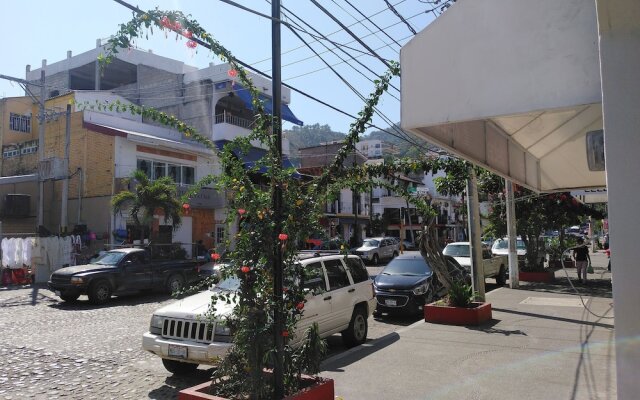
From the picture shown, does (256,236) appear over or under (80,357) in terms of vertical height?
over

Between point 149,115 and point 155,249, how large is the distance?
42.6 feet

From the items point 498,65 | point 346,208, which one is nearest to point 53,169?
point 498,65

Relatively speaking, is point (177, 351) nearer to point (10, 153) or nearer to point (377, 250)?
point (377, 250)

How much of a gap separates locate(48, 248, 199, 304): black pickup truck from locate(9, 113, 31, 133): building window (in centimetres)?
2088

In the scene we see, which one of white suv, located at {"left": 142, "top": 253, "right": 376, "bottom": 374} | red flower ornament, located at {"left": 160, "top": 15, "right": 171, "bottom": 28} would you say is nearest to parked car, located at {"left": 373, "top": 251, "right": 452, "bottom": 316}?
white suv, located at {"left": 142, "top": 253, "right": 376, "bottom": 374}

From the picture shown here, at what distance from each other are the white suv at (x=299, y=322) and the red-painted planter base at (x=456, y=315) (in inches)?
56.3

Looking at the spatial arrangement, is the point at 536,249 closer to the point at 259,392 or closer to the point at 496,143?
the point at 496,143

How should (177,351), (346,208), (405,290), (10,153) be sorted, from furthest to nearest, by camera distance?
(346,208) < (10,153) < (405,290) < (177,351)

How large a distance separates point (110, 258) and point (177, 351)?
10199 millimetres

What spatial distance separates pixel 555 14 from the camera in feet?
14.8

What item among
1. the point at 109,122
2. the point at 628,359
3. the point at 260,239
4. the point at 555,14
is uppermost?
the point at 109,122

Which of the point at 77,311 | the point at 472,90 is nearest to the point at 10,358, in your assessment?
the point at 77,311

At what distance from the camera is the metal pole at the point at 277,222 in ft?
15.8

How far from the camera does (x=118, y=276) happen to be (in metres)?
15.1
